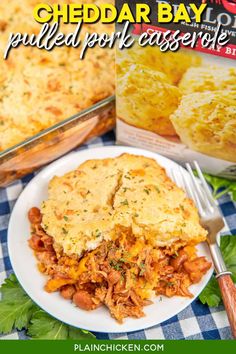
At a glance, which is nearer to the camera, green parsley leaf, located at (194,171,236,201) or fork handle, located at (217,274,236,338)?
fork handle, located at (217,274,236,338)

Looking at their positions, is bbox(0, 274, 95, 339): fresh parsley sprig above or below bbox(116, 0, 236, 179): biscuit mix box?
below

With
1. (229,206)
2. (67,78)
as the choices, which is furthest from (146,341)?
(67,78)

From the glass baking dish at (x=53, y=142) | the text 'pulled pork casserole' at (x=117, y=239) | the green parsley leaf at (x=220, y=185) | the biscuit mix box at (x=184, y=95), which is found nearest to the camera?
the text 'pulled pork casserole' at (x=117, y=239)

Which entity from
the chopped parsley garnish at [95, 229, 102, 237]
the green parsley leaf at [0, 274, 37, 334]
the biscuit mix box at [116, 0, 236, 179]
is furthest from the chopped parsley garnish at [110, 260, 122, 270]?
the biscuit mix box at [116, 0, 236, 179]

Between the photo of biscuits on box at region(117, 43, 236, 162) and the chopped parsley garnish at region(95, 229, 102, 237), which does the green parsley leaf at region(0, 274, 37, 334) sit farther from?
the photo of biscuits on box at region(117, 43, 236, 162)

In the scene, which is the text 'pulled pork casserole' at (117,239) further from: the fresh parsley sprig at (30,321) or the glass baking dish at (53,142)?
the glass baking dish at (53,142)

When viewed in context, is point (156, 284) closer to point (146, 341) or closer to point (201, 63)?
point (146, 341)

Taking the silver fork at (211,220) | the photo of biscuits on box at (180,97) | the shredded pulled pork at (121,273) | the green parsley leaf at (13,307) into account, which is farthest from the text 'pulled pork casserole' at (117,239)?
the photo of biscuits on box at (180,97)
